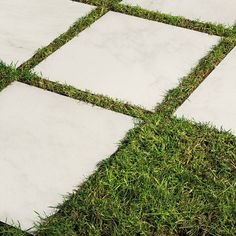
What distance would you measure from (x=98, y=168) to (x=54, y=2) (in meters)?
1.48

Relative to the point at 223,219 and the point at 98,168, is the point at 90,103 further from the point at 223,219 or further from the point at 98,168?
the point at 223,219

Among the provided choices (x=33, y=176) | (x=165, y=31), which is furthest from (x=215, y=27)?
(x=33, y=176)

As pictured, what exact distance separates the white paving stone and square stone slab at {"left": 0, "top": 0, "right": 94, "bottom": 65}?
15 cm

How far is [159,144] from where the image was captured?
2.08m

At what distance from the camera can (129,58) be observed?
258cm

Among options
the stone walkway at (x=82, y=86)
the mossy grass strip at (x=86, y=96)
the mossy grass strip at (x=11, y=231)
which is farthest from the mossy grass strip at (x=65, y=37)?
the mossy grass strip at (x=11, y=231)

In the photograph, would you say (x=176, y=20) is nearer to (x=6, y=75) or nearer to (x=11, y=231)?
(x=6, y=75)

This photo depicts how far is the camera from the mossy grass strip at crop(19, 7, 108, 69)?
258cm

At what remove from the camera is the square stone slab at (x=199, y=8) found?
291 cm

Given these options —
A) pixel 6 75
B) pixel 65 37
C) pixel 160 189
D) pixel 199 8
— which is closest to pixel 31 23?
pixel 65 37

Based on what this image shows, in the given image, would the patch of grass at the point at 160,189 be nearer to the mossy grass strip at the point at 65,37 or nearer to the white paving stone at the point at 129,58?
the white paving stone at the point at 129,58

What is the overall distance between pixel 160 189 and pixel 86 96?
66 centimetres

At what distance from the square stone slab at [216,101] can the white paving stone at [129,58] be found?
0.13 metres

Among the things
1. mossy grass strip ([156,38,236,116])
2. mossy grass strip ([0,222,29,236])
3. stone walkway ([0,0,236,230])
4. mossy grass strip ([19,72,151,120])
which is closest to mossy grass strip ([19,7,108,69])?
stone walkway ([0,0,236,230])
